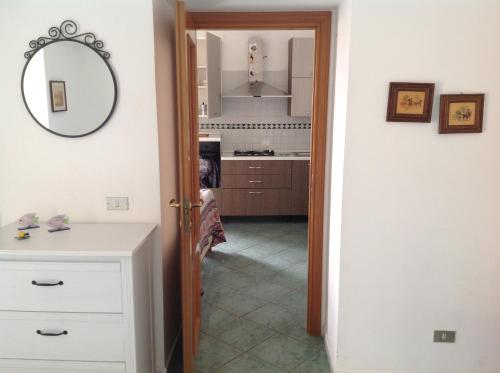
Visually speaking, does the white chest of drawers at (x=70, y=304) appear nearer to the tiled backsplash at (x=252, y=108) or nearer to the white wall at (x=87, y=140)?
the white wall at (x=87, y=140)

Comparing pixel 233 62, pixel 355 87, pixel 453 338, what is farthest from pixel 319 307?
pixel 233 62

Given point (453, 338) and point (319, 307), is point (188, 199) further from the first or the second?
point (453, 338)

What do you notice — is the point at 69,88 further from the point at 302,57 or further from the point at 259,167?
→ the point at 302,57

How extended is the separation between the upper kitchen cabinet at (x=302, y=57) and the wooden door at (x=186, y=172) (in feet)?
9.42

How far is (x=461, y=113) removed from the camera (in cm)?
210

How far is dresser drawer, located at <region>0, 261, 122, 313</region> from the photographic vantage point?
6.31 ft

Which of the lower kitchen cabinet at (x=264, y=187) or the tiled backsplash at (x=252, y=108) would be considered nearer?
the lower kitchen cabinet at (x=264, y=187)

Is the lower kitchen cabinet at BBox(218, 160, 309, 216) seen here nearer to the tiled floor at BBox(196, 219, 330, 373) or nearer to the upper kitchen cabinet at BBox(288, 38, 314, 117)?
the tiled floor at BBox(196, 219, 330, 373)

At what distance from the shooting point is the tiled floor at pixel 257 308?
261 centimetres

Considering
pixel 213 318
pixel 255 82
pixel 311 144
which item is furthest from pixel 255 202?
pixel 311 144

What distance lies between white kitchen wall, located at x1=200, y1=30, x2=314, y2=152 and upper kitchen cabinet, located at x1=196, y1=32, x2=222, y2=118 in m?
0.19

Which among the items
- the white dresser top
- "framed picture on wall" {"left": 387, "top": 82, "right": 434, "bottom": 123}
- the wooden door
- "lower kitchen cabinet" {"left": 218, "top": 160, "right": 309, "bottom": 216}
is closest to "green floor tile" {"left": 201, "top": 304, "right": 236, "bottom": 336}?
the wooden door

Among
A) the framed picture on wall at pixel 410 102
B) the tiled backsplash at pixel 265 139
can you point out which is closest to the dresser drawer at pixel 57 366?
the framed picture on wall at pixel 410 102

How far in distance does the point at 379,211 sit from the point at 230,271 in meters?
2.05
